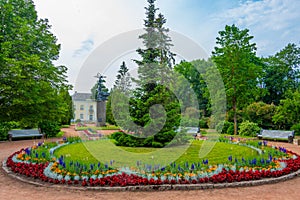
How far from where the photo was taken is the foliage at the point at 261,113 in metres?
20.5

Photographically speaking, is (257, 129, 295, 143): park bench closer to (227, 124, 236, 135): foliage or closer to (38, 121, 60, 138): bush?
(227, 124, 236, 135): foliage

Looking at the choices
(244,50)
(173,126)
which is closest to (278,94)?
(244,50)

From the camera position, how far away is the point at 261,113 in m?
20.5

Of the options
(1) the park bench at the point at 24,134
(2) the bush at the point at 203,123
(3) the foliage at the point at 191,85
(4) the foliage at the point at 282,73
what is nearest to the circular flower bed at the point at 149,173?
(1) the park bench at the point at 24,134

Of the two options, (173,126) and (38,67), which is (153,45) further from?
(38,67)

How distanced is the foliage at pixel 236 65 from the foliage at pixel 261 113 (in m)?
0.87

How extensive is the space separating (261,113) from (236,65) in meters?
4.92

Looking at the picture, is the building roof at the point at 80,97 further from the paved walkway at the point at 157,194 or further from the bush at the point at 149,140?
the paved walkway at the point at 157,194

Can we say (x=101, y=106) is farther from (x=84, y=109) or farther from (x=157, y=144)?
(x=84, y=109)

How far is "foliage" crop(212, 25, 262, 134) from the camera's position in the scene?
62.8ft

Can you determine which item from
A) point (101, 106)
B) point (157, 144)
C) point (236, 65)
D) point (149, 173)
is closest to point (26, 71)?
point (157, 144)

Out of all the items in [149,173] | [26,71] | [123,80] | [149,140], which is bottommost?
[149,173]

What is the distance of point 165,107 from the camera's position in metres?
10.9

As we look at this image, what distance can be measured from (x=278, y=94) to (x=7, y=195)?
33086mm
